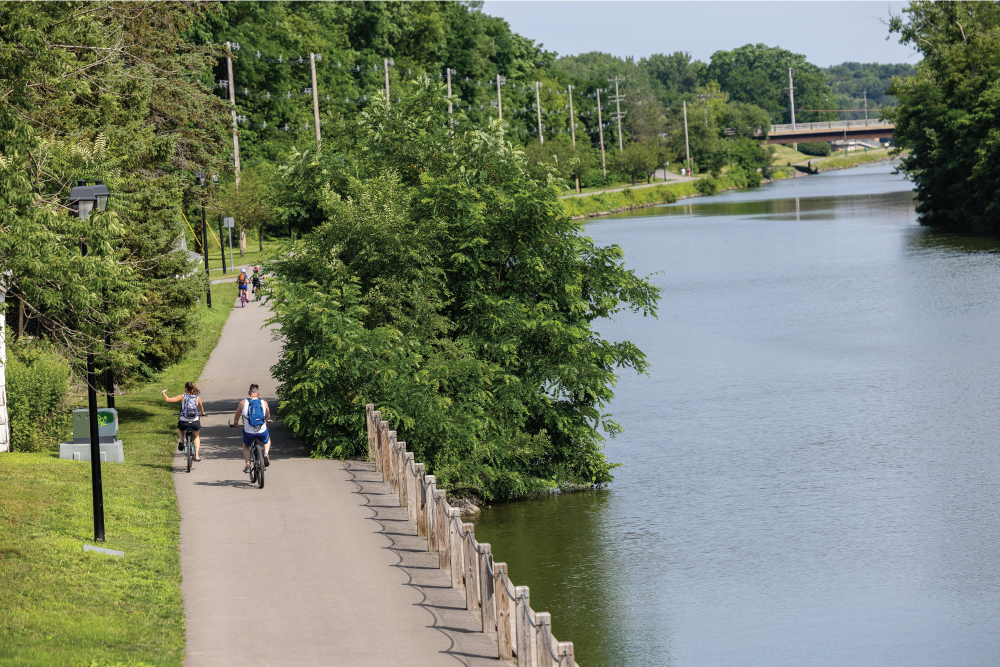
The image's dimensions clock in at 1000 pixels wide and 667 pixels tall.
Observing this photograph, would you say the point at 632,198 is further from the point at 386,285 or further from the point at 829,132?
the point at 386,285

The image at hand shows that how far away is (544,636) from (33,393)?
15.0 metres

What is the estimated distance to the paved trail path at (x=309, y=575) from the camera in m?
11.9

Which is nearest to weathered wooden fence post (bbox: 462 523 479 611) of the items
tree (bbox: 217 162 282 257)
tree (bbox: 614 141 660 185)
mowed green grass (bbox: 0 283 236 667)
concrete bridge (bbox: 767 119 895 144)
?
mowed green grass (bbox: 0 283 236 667)

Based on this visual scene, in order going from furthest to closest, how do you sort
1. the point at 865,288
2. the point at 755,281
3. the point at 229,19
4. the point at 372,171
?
the point at 229,19, the point at 755,281, the point at 865,288, the point at 372,171

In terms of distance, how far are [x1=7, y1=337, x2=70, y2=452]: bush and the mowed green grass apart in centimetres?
102

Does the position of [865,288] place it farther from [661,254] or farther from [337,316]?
[337,316]

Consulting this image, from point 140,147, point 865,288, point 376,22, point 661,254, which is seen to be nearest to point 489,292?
point 140,147

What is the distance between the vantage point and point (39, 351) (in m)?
20.0

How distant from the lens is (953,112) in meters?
73.5

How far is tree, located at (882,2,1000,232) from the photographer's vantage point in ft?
230

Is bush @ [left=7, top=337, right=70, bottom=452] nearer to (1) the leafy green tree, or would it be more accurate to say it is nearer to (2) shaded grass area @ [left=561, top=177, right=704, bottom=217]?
(1) the leafy green tree

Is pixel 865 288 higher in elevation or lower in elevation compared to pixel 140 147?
lower

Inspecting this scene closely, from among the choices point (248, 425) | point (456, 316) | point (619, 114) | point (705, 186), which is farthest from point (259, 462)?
point (619, 114)

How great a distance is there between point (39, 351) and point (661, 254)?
53.6m
